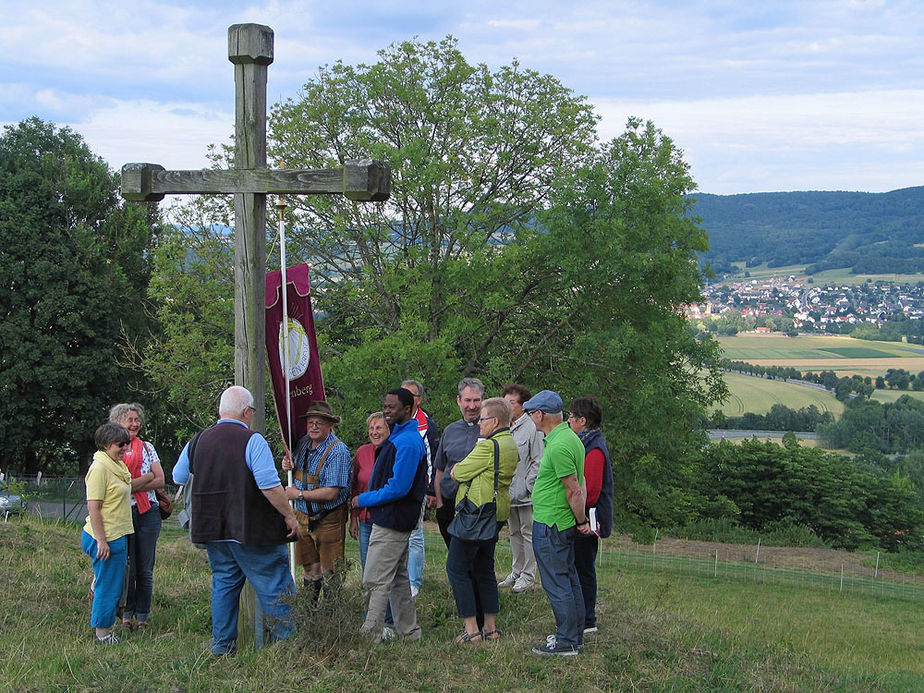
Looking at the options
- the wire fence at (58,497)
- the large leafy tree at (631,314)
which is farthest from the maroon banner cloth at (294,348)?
the wire fence at (58,497)

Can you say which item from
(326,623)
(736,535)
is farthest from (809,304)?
(326,623)

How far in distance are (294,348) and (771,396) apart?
9572cm

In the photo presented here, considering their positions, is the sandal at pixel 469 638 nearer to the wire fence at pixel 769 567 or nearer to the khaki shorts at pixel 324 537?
the khaki shorts at pixel 324 537

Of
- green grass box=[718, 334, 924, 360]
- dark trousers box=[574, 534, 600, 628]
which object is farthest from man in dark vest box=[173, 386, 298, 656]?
green grass box=[718, 334, 924, 360]

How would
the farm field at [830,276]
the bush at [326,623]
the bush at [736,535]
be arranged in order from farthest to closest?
the farm field at [830,276] < the bush at [736,535] < the bush at [326,623]

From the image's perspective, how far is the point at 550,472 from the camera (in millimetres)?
6070

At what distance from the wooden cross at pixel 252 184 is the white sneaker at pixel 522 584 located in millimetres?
3084

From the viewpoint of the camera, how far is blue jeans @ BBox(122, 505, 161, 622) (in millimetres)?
6582

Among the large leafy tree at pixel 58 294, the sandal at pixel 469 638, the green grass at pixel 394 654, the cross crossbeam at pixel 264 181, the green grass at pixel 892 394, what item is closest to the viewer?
the green grass at pixel 394 654

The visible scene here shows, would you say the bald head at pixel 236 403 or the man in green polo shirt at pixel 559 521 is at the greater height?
the bald head at pixel 236 403

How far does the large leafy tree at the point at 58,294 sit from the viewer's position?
26.9 m

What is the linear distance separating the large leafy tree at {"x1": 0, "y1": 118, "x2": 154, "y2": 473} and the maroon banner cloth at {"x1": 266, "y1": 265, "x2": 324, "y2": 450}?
72.0 ft

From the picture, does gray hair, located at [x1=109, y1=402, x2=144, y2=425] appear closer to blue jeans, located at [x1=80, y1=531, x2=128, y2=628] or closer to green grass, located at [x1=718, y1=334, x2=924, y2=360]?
blue jeans, located at [x1=80, y1=531, x2=128, y2=628]

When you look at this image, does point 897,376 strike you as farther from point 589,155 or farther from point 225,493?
point 225,493
